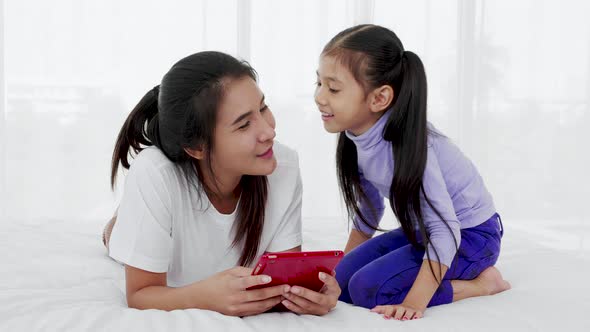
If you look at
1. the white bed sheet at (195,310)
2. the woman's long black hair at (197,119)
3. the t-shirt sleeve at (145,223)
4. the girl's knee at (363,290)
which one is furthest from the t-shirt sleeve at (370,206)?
the t-shirt sleeve at (145,223)

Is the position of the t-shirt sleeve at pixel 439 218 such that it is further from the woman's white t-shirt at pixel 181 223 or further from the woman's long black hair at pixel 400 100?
the woman's white t-shirt at pixel 181 223

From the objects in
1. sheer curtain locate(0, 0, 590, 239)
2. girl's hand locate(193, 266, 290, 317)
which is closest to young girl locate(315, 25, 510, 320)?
girl's hand locate(193, 266, 290, 317)

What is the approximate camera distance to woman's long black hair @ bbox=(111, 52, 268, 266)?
56.3 inches

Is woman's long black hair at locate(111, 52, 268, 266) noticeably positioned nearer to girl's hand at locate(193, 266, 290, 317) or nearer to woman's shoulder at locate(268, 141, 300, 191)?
woman's shoulder at locate(268, 141, 300, 191)

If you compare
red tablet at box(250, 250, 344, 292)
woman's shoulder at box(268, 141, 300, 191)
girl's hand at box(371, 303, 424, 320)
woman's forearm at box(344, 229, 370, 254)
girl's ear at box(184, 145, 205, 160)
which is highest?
girl's ear at box(184, 145, 205, 160)

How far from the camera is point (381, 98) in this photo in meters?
1.65

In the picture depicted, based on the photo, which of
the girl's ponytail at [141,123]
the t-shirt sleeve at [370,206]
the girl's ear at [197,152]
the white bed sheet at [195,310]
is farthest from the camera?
the t-shirt sleeve at [370,206]

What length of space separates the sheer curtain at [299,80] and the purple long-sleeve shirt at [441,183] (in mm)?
1979

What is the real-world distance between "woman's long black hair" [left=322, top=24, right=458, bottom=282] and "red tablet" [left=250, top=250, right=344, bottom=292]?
317mm

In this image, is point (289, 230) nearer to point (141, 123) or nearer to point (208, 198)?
point (208, 198)

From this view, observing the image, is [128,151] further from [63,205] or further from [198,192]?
[63,205]

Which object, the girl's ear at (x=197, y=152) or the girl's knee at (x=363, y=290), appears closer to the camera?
the girl's ear at (x=197, y=152)

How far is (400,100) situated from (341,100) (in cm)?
14

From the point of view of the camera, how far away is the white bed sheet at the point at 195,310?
4.01 feet
